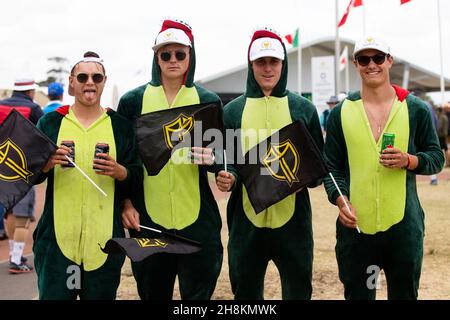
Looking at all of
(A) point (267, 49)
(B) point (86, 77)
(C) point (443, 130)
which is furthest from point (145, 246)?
(C) point (443, 130)

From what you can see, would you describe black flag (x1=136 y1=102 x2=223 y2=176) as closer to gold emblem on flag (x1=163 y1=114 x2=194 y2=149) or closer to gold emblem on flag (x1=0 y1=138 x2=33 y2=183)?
gold emblem on flag (x1=163 y1=114 x2=194 y2=149)

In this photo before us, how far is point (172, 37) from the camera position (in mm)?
4070

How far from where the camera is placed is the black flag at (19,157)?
12.4ft

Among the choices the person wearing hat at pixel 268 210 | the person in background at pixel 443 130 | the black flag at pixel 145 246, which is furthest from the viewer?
the person in background at pixel 443 130

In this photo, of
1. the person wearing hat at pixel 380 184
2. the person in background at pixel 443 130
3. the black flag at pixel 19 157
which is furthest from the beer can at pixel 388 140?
the person in background at pixel 443 130

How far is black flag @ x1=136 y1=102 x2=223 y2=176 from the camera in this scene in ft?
13.0

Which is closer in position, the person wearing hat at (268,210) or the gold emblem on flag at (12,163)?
the gold emblem on flag at (12,163)

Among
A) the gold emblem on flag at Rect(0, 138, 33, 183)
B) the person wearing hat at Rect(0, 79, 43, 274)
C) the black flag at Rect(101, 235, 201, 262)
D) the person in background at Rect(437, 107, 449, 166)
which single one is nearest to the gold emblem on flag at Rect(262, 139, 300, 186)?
the black flag at Rect(101, 235, 201, 262)

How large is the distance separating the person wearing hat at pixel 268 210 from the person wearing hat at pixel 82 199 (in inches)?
29.7

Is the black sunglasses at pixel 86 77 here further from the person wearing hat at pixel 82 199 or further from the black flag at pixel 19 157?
the black flag at pixel 19 157

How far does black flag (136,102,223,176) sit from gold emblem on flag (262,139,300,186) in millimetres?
392

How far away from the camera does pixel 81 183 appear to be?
3.84 metres
